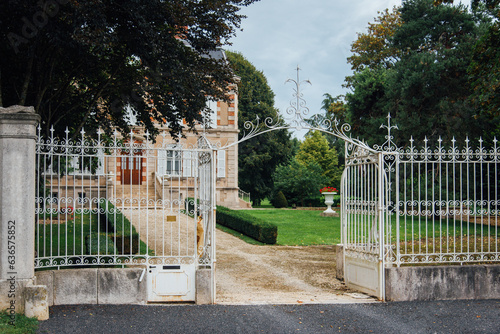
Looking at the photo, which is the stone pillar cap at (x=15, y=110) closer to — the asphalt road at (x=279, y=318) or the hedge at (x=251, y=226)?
the asphalt road at (x=279, y=318)

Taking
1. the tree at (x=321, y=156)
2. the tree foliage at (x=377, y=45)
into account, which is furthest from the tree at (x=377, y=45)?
the tree at (x=321, y=156)

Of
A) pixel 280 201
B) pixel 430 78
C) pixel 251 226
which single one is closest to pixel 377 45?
pixel 430 78

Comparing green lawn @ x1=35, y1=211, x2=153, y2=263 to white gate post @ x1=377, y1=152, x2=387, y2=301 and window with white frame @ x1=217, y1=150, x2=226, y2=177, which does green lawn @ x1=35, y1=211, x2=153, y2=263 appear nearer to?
white gate post @ x1=377, y1=152, x2=387, y2=301

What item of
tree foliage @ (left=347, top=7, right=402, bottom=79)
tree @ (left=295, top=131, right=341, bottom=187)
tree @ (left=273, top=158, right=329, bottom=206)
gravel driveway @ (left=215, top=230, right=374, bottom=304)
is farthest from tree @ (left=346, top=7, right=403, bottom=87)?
gravel driveway @ (left=215, top=230, right=374, bottom=304)

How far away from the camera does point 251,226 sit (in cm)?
1541

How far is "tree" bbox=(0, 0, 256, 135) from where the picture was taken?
26.3 feet

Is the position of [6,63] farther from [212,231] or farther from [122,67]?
[212,231]

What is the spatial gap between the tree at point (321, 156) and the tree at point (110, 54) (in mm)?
28919

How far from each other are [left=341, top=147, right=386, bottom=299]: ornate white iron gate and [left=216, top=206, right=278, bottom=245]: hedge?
17.4 ft

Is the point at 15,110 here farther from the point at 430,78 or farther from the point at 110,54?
the point at 430,78

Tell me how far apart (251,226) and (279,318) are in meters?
8.96

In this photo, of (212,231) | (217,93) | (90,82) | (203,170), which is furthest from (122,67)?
(212,231)

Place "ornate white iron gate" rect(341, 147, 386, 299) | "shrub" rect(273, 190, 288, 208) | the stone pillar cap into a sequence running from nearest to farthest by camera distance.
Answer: the stone pillar cap, "ornate white iron gate" rect(341, 147, 386, 299), "shrub" rect(273, 190, 288, 208)

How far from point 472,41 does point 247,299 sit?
1818 cm
